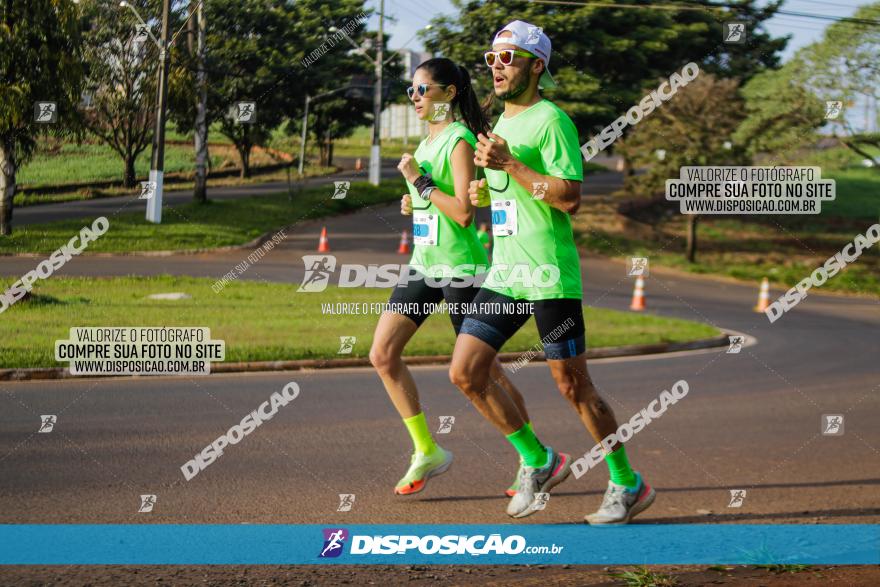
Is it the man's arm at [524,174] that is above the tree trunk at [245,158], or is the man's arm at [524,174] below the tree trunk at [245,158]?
above

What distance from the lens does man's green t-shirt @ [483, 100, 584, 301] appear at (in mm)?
5266

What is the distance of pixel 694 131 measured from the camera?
31688 mm

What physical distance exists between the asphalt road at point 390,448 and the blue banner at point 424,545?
0.32m

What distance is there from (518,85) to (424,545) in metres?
2.25

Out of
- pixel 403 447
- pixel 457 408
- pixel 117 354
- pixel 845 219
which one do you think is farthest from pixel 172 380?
pixel 845 219

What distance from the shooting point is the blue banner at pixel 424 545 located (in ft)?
16.1

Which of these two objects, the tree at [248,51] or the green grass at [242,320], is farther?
the tree at [248,51]

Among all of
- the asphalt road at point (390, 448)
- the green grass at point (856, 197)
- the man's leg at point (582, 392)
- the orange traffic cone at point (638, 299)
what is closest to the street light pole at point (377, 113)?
the asphalt road at point (390, 448)

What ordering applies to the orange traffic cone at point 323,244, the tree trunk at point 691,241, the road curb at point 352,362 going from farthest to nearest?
1. the tree trunk at point 691,241
2. the orange traffic cone at point 323,244
3. the road curb at point 352,362

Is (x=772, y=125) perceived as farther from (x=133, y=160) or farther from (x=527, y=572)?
(x=527, y=572)

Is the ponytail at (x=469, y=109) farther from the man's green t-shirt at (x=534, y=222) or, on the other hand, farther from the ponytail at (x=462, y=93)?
the man's green t-shirt at (x=534, y=222)

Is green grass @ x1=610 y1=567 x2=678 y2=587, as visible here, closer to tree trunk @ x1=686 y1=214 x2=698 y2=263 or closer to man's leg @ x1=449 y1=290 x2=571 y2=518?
man's leg @ x1=449 y1=290 x2=571 y2=518

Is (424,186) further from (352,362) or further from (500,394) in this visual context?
(352,362)

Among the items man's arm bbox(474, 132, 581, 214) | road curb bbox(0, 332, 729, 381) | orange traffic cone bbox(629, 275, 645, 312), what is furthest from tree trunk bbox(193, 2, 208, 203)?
man's arm bbox(474, 132, 581, 214)
